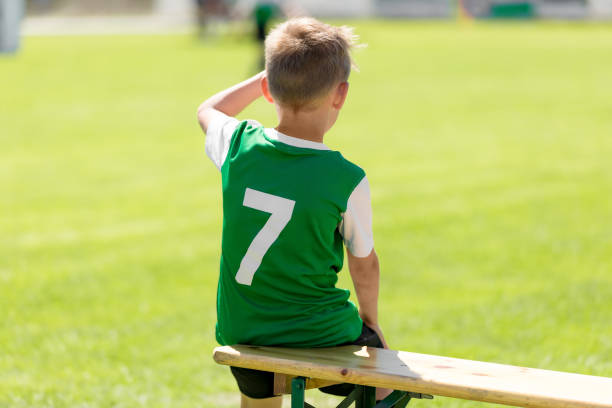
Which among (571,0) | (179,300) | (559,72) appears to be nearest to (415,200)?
(179,300)

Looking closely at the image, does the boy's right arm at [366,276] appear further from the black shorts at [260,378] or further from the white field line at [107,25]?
the white field line at [107,25]

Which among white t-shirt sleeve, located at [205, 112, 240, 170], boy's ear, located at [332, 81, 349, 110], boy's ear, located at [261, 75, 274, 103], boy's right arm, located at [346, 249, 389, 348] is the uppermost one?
boy's ear, located at [332, 81, 349, 110]

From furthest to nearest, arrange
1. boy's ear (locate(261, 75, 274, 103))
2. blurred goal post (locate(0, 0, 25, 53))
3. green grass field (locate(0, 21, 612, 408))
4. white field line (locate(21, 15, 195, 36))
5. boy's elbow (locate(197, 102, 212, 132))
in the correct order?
white field line (locate(21, 15, 195, 36)) → blurred goal post (locate(0, 0, 25, 53)) → green grass field (locate(0, 21, 612, 408)) → boy's elbow (locate(197, 102, 212, 132)) → boy's ear (locate(261, 75, 274, 103))

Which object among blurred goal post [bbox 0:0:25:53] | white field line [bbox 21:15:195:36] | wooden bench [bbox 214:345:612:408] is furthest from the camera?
white field line [bbox 21:15:195:36]

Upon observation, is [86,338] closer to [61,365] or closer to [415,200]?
[61,365]

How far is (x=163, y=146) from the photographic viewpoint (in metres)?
14.8

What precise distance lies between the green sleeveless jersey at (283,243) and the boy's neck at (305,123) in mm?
66

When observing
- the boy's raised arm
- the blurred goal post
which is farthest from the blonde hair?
the blurred goal post

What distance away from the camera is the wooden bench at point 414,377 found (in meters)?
2.99

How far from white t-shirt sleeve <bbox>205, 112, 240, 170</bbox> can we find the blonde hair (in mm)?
361

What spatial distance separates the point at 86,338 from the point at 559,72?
21.1 metres

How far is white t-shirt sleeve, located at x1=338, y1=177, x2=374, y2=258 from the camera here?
315 centimetres

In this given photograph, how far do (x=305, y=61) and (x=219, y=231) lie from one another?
6447 mm

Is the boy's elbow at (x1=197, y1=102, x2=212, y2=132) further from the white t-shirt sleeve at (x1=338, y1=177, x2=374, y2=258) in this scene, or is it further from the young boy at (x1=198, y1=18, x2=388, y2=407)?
the white t-shirt sleeve at (x1=338, y1=177, x2=374, y2=258)
